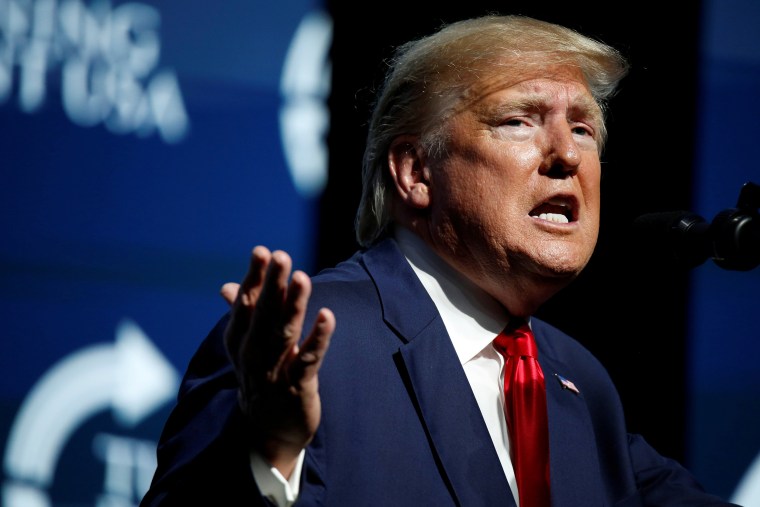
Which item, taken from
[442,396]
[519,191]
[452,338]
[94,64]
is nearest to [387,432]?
[442,396]

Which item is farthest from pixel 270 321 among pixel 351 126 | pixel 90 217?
pixel 351 126

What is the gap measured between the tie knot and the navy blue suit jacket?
122 millimetres

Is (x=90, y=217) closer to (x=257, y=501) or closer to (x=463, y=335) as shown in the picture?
(x=463, y=335)

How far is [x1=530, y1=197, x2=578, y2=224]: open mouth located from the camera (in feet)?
5.95

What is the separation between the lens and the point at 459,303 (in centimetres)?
183

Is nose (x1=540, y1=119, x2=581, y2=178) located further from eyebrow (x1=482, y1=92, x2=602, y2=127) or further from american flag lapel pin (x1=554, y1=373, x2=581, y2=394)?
american flag lapel pin (x1=554, y1=373, x2=581, y2=394)

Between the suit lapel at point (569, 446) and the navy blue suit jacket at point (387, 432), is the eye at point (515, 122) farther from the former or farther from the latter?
the suit lapel at point (569, 446)

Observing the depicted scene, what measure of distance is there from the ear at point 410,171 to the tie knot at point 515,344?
309 millimetres

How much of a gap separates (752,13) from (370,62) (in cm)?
128

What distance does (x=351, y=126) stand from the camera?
253cm

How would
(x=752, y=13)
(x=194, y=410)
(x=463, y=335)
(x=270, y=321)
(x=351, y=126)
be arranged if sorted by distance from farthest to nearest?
(x=752, y=13), (x=351, y=126), (x=463, y=335), (x=194, y=410), (x=270, y=321)

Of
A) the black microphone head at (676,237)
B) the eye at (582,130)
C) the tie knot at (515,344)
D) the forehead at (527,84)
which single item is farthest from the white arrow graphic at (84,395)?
the black microphone head at (676,237)

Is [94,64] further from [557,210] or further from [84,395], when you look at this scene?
[557,210]

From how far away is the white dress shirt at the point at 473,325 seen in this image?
1.72 m
